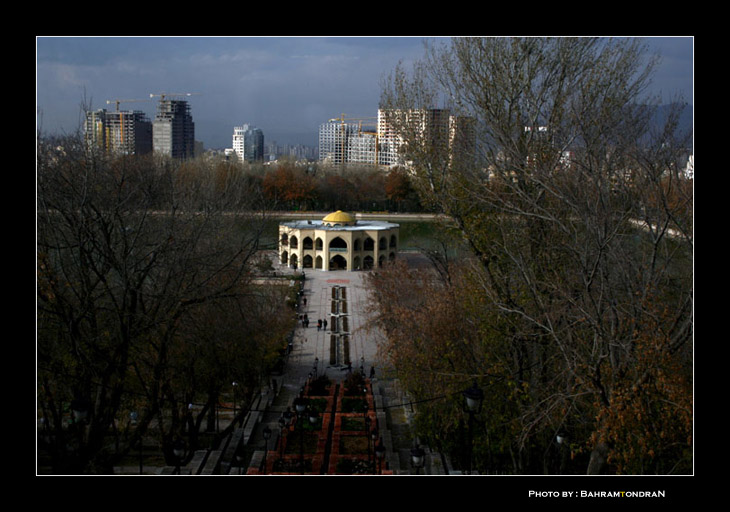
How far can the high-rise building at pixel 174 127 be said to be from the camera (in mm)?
55781

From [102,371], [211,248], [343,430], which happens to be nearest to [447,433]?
[343,430]

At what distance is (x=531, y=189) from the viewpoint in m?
6.81

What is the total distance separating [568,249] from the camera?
5609 millimetres

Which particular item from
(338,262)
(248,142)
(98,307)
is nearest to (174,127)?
(338,262)

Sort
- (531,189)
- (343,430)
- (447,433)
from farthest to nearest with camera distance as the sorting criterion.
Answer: (343,430), (447,433), (531,189)

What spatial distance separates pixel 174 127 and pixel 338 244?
3902 cm

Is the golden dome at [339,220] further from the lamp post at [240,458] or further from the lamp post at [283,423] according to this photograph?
the lamp post at [240,458]

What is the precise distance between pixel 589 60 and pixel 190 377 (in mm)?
5916

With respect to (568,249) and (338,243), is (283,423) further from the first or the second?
(338,243)

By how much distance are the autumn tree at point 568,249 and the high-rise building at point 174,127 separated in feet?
165

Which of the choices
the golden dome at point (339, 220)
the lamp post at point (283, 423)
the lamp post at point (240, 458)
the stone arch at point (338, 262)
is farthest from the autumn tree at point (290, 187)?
the lamp post at point (240, 458)

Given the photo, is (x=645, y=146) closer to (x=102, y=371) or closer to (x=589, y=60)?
(x=589, y=60)

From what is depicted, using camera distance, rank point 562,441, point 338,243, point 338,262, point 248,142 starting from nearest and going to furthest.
→ point 562,441, point 338,243, point 338,262, point 248,142

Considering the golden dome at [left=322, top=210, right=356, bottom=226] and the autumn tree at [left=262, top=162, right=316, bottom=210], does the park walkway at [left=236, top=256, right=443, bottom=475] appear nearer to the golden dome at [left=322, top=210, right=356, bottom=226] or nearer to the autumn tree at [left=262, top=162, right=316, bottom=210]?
the golden dome at [left=322, top=210, right=356, bottom=226]
